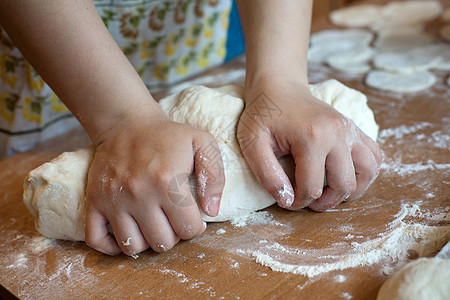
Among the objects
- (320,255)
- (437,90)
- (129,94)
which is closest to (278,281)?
(320,255)

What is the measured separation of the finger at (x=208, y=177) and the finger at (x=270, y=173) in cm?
8

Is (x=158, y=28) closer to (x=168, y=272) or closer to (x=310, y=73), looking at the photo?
(x=310, y=73)

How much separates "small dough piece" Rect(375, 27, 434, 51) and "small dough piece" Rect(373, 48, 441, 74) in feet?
0.23

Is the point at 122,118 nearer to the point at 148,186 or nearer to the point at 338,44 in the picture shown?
→ the point at 148,186

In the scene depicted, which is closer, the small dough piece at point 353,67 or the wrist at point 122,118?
the wrist at point 122,118

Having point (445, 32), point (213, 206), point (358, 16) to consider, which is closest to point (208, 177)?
point (213, 206)

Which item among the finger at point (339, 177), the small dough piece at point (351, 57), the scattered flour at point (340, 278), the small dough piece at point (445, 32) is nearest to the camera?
the scattered flour at point (340, 278)

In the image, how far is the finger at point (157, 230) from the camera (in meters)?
0.87

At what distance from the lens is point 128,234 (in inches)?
34.8

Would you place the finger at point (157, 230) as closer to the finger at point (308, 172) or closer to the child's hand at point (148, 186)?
the child's hand at point (148, 186)

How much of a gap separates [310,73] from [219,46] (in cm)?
40

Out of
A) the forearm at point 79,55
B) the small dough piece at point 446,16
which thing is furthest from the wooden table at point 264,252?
the small dough piece at point 446,16

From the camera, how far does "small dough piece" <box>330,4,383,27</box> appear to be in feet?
7.09

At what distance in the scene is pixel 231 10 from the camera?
1.87m
